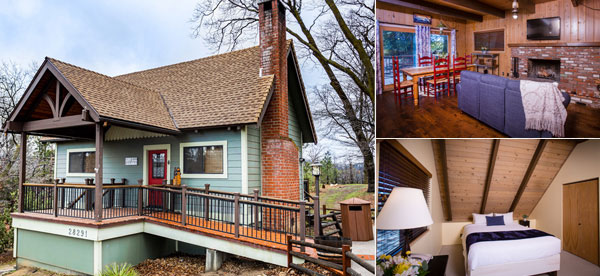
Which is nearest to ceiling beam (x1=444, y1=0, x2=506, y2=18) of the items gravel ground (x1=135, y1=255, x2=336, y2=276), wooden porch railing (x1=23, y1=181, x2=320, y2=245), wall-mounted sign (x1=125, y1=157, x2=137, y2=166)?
wooden porch railing (x1=23, y1=181, x2=320, y2=245)

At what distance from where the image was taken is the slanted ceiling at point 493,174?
2125mm

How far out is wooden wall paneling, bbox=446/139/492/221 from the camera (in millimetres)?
2302

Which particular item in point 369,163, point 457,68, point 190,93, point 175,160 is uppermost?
point 190,93

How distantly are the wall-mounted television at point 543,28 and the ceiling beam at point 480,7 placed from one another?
0.14 meters

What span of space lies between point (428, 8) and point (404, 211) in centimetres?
122

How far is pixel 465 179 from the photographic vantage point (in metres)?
2.47

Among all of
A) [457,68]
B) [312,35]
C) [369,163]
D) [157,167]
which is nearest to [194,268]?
[157,167]

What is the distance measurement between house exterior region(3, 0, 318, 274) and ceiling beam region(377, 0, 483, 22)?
3.83 m

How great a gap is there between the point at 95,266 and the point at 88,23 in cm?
1439

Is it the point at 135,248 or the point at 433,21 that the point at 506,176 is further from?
the point at 135,248

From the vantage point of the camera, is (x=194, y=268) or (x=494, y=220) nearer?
(x=494, y=220)

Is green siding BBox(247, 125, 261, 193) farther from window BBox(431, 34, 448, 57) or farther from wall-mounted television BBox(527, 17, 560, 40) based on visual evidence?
wall-mounted television BBox(527, 17, 560, 40)

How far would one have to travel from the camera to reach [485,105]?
178cm

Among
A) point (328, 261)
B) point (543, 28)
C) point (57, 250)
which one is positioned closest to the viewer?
point (543, 28)
